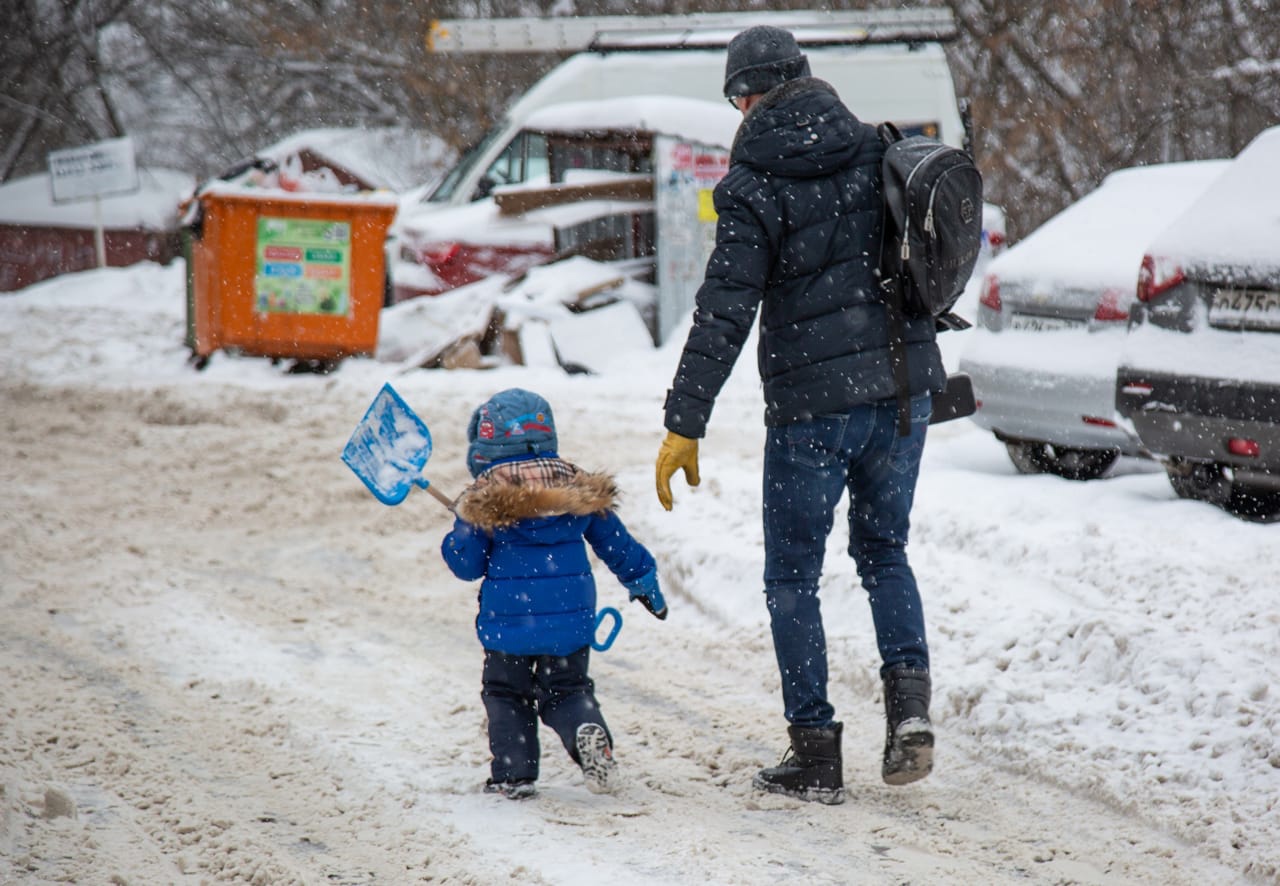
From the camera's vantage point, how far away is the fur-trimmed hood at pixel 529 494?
3.47 m

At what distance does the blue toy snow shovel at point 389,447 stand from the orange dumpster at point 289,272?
335 inches

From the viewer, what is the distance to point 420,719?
14.0 feet

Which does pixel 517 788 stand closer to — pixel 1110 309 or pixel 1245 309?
pixel 1245 309

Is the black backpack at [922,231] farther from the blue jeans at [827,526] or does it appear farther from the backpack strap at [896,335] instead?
the blue jeans at [827,526]

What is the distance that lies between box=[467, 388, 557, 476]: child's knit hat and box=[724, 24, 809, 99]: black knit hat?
3.23 ft

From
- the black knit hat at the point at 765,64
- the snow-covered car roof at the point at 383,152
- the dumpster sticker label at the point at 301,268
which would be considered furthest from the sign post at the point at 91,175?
the black knit hat at the point at 765,64

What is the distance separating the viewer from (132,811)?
11.2 feet

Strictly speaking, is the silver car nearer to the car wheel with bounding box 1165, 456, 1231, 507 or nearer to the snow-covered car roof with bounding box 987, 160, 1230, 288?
the snow-covered car roof with bounding box 987, 160, 1230, 288

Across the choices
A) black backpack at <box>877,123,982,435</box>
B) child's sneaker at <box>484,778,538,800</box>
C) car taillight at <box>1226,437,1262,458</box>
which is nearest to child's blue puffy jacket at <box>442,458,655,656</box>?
child's sneaker at <box>484,778,538,800</box>

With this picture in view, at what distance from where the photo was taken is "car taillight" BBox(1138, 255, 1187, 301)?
5510 mm

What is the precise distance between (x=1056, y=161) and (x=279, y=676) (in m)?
17.5

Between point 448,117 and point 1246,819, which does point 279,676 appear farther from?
point 448,117

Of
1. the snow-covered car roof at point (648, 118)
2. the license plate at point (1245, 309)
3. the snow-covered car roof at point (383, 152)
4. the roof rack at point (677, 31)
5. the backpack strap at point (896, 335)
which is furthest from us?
the snow-covered car roof at point (383, 152)

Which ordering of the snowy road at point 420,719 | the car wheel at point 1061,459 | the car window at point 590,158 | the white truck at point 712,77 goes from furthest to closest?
the white truck at point 712,77 < the car window at point 590,158 < the car wheel at point 1061,459 < the snowy road at point 420,719
